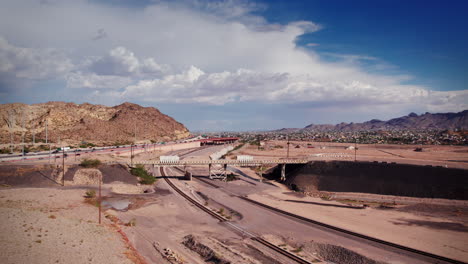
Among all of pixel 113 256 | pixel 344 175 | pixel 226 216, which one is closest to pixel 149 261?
pixel 113 256

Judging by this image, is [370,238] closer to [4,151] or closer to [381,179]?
[381,179]

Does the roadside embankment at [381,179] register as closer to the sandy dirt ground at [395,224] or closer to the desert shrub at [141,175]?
the sandy dirt ground at [395,224]

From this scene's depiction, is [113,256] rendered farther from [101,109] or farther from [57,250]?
[101,109]

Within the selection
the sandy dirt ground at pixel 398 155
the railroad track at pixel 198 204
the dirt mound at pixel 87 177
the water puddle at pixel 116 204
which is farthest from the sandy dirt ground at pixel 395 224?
the dirt mound at pixel 87 177

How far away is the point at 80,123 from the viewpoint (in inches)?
4904

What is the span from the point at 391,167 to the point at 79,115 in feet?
409

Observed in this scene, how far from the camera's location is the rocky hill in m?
105

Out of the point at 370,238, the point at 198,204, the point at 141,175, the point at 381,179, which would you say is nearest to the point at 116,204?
the point at 198,204

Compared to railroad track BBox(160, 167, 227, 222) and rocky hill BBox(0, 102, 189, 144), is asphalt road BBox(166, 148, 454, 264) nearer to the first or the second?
railroad track BBox(160, 167, 227, 222)

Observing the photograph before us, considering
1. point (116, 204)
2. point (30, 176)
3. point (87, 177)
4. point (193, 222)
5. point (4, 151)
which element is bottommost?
point (193, 222)

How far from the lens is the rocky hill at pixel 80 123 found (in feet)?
344

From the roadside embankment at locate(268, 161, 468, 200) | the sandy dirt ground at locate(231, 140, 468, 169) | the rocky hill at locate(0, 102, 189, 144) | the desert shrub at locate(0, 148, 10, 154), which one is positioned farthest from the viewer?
the rocky hill at locate(0, 102, 189, 144)

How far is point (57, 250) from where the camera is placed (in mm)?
20422

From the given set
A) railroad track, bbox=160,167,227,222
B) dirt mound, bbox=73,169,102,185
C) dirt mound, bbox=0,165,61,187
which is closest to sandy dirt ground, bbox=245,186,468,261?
railroad track, bbox=160,167,227,222
